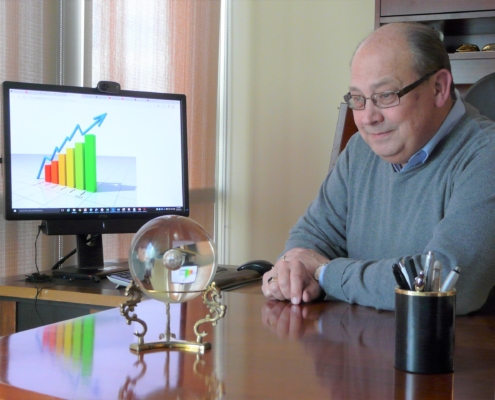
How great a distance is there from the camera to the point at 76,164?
6.31 feet

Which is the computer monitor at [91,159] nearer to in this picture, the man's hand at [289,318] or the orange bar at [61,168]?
the orange bar at [61,168]

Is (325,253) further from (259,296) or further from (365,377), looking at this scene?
(365,377)

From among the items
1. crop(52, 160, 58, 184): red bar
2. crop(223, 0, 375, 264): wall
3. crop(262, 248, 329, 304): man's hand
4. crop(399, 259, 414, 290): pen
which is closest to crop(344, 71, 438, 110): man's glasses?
crop(262, 248, 329, 304): man's hand

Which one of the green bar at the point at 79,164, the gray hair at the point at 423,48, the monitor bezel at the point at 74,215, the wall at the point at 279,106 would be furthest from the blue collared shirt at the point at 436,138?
the wall at the point at 279,106

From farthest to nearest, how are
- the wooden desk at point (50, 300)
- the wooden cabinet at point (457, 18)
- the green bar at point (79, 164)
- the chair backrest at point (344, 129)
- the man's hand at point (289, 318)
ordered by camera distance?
the wooden cabinet at point (457, 18), the chair backrest at point (344, 129), the green bar at point (79, 164), the wooden desk at point (50, 300), the man's hand at point (289, 318)

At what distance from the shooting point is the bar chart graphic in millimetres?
1890

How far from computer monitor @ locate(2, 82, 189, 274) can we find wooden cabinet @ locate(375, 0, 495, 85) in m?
1.22

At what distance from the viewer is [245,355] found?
32.9 inches

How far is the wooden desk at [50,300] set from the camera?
157 cm

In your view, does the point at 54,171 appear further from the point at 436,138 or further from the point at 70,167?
the point at 436,138

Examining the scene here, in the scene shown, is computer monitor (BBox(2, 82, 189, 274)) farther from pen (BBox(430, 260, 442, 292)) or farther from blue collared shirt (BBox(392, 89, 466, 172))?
pen (BBox(430, 260, 442, 292))

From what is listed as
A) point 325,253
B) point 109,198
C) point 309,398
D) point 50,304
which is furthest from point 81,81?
point 309,398

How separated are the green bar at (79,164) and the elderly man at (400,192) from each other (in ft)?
2.24

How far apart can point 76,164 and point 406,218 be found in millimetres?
977
